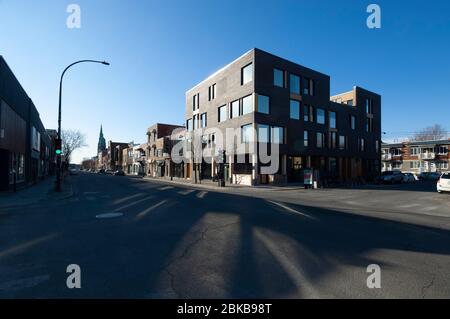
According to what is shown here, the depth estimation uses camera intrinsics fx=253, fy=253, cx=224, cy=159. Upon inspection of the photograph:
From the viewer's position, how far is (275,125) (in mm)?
29797

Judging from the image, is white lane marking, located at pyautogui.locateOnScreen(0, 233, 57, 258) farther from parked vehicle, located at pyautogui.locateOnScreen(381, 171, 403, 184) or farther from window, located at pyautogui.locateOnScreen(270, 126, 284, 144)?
parked vehicle, located at pyautogui.locateOnScreen(381, 171, 403, 184)

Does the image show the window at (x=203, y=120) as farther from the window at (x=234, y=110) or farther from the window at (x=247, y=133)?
the window at (x=247, y=133)

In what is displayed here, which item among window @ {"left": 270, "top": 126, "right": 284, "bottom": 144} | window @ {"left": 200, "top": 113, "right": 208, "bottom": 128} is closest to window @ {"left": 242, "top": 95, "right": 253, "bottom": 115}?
window @ {"left": 270, "top": 126, "right": 284, "bottom": 144}

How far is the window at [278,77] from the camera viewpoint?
3032 cm

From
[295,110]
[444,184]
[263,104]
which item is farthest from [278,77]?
[444,184]

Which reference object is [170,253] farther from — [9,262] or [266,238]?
[9,262]

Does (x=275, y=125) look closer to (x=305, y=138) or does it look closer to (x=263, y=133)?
(x=263, y=133)

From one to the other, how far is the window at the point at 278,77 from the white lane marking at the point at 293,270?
2707cm

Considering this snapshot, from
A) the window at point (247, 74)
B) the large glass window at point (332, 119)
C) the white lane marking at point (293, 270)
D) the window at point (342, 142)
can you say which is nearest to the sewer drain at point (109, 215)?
the white lane marking at point (293, 270)

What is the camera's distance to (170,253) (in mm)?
5340

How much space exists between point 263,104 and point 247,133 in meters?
3.79

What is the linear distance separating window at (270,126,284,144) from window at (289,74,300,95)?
5880mm
